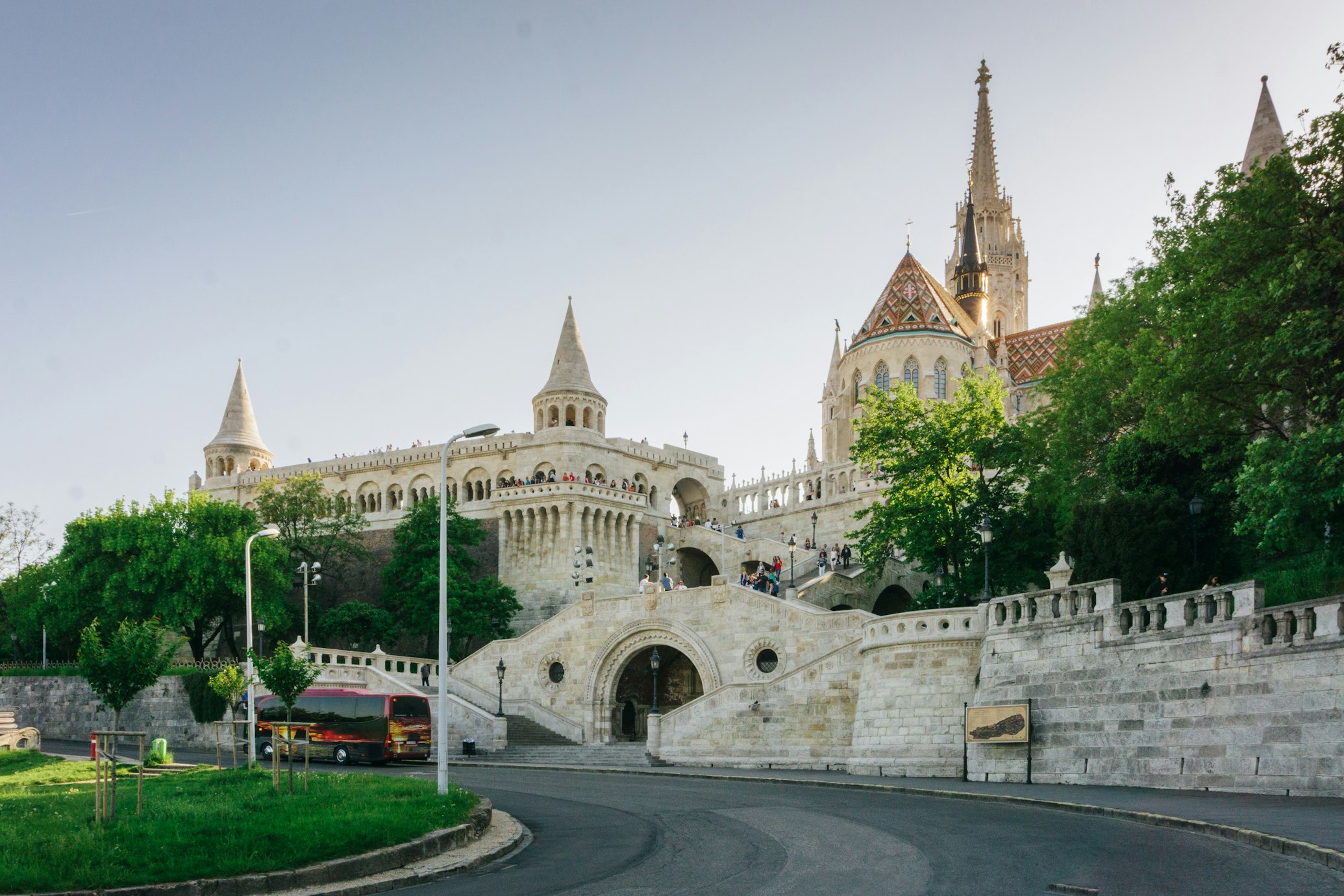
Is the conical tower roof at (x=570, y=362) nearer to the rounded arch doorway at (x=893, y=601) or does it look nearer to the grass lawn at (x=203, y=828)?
the rounded arch doorway at (x=893, y=601)

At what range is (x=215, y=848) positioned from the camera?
11.4 metres

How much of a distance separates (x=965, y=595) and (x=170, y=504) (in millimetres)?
32189

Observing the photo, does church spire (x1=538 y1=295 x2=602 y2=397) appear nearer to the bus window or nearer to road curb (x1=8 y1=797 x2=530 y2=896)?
the bus window

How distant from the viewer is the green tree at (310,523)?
5544 cm

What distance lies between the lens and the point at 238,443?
235 ft

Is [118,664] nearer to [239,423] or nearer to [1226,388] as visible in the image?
[1226,388]

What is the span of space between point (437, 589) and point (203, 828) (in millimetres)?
37876

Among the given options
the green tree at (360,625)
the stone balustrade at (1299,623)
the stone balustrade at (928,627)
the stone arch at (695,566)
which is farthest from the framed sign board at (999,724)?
the stone arch at (695,566)

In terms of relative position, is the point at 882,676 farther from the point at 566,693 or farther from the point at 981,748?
the point at 566,693

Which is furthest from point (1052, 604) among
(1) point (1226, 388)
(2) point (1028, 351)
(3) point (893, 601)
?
(2) point (1028, 351)

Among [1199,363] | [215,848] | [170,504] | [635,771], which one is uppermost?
[1199,363]

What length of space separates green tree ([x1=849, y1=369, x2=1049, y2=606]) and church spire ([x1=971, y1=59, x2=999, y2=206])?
59532 mm

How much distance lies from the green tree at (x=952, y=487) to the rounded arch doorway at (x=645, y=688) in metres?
8.99

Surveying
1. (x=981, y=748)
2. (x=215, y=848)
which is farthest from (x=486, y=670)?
(x=215, y=848)
